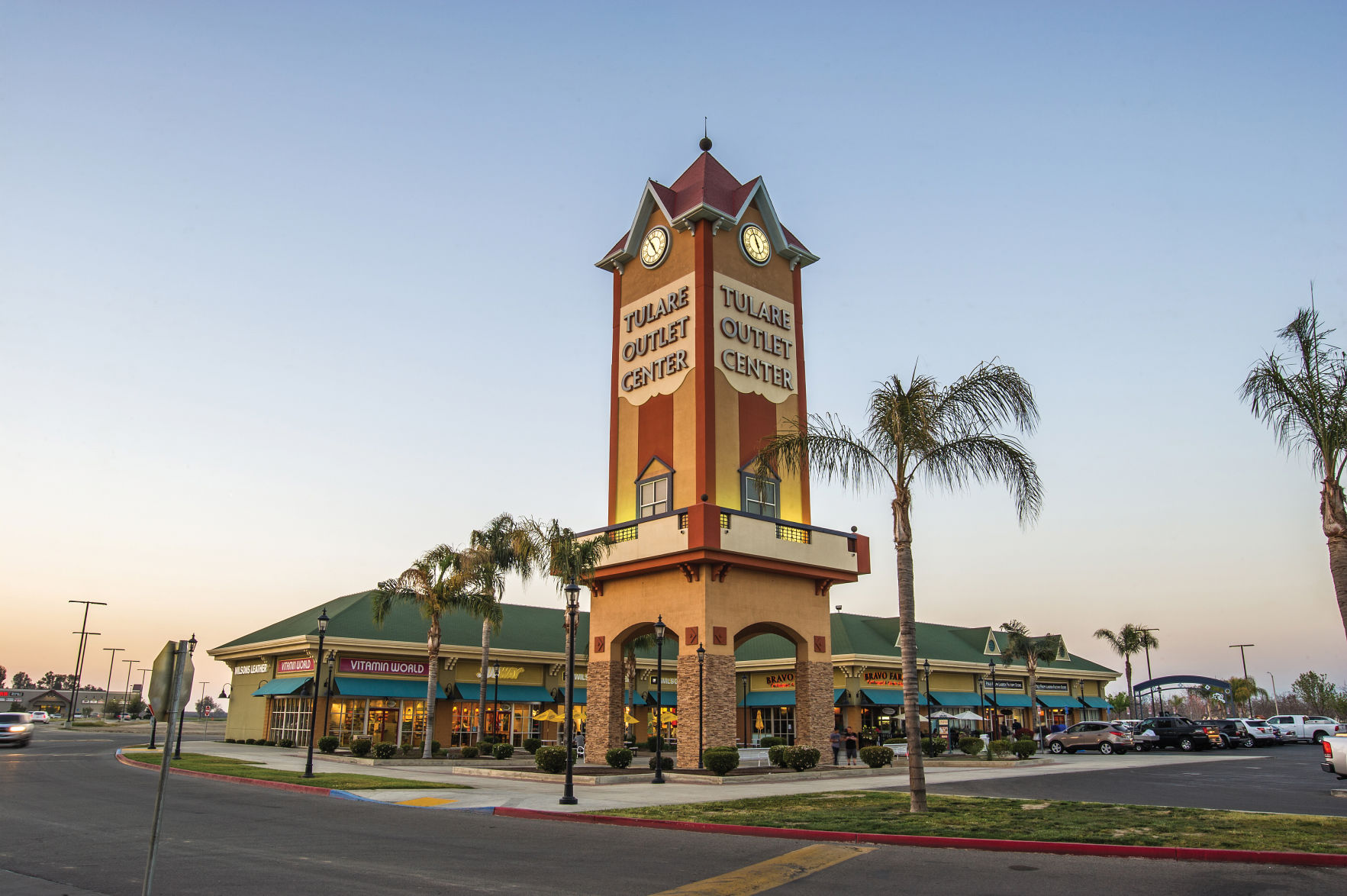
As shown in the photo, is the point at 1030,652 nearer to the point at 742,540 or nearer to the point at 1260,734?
the point at 1260,734

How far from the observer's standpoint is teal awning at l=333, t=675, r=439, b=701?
45.3m

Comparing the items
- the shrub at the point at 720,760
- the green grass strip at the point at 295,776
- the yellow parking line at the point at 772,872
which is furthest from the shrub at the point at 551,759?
the yellow parking line at the point at 772,872

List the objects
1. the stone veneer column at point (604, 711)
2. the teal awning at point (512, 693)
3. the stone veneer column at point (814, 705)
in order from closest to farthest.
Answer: the stone veneer column at point (814, 705)
the stone veneer column at point (604, 711)
the teal awning at point (512, 693)

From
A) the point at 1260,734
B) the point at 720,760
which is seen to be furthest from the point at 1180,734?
the point at 720,760

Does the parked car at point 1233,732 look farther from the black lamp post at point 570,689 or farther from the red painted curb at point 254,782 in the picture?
the red painted curb at point 254,782

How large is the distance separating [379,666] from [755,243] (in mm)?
28788

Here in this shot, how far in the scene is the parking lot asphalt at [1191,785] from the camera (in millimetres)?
19688

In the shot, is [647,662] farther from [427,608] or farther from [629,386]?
[629,386]

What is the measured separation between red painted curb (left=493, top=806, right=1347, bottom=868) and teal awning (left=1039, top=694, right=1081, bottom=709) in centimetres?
5691

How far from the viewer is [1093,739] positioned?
51.7m

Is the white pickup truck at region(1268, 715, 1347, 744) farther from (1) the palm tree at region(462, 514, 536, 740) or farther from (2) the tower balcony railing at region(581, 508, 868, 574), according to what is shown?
(1) the palm tree at region(462, 514, 536, 740)

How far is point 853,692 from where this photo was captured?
54.0m

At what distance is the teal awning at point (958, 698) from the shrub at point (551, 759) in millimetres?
34909

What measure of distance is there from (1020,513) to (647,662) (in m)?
41.7
